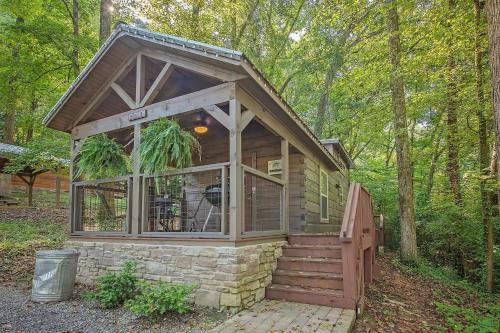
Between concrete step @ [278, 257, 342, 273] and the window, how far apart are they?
13.2ft

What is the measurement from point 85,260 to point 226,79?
4.25 m

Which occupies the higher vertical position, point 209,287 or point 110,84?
point 110,84

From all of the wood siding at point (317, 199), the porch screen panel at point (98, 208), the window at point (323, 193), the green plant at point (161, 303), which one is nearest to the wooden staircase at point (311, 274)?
the green plant at point (161, 303)

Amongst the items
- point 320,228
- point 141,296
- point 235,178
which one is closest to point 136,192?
point 141,296

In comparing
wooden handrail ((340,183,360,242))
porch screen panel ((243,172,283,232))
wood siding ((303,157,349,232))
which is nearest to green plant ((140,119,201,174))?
porch screen panel ((243,172,283,232))

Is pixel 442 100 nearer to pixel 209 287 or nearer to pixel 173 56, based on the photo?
pixel 173 56

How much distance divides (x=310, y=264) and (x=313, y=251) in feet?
1.03

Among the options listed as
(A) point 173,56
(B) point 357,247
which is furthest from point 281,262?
(A) point 173,56

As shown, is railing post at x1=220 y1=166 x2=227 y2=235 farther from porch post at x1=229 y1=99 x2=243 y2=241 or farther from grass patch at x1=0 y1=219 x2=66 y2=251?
grass patch at x1=0 y1=219 x2=66 y2=251

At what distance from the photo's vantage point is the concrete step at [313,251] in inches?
200

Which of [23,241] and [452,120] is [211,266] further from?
[452,120]

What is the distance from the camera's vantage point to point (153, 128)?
515 centimetres

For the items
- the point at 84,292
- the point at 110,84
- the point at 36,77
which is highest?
the point at 36,77

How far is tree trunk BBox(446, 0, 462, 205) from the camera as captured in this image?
25.8ft
